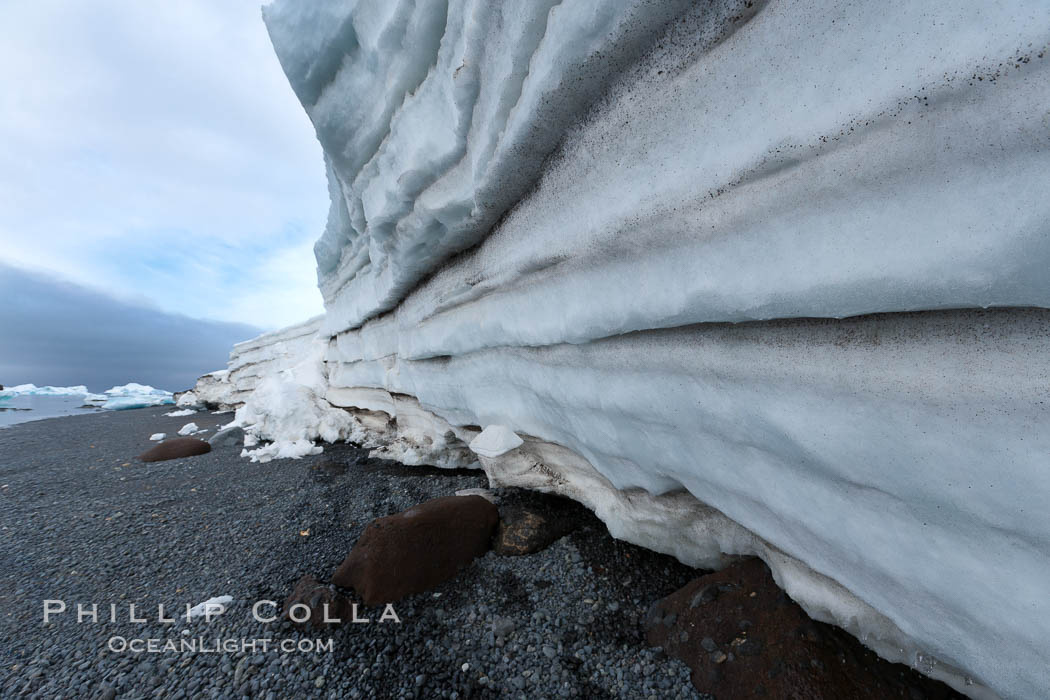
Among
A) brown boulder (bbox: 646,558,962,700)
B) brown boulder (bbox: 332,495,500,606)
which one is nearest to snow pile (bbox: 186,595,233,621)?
brown boulder (bbox: 332,495,500,606)

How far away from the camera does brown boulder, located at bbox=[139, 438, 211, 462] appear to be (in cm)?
518

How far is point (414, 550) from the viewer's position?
2010mm

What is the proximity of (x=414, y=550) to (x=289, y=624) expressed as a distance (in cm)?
56

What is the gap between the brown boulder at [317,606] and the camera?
1.74m

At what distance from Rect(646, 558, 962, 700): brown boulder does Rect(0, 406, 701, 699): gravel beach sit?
0.10 metres

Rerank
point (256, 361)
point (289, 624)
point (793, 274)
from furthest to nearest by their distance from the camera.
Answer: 1. point (256, 361)
2. point (289, 624)
3. point (793, 274)

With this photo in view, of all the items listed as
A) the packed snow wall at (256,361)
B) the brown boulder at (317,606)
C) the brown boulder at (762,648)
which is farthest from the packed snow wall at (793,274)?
the packed snow wall at (256,361)

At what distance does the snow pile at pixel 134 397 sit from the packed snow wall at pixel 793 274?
75.4 ft

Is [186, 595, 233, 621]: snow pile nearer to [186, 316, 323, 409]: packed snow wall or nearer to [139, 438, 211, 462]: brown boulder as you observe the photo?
[139, 438, 211, 462]: brown boulder

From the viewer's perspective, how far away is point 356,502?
10.3ft

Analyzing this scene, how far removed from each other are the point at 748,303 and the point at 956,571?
0.72m

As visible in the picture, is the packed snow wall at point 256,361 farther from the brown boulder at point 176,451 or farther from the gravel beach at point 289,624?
the gravel beach at point 289,624

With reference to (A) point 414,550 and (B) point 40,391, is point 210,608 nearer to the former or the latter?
(A) point 414,550

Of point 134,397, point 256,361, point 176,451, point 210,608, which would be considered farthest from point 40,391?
point 210,608
